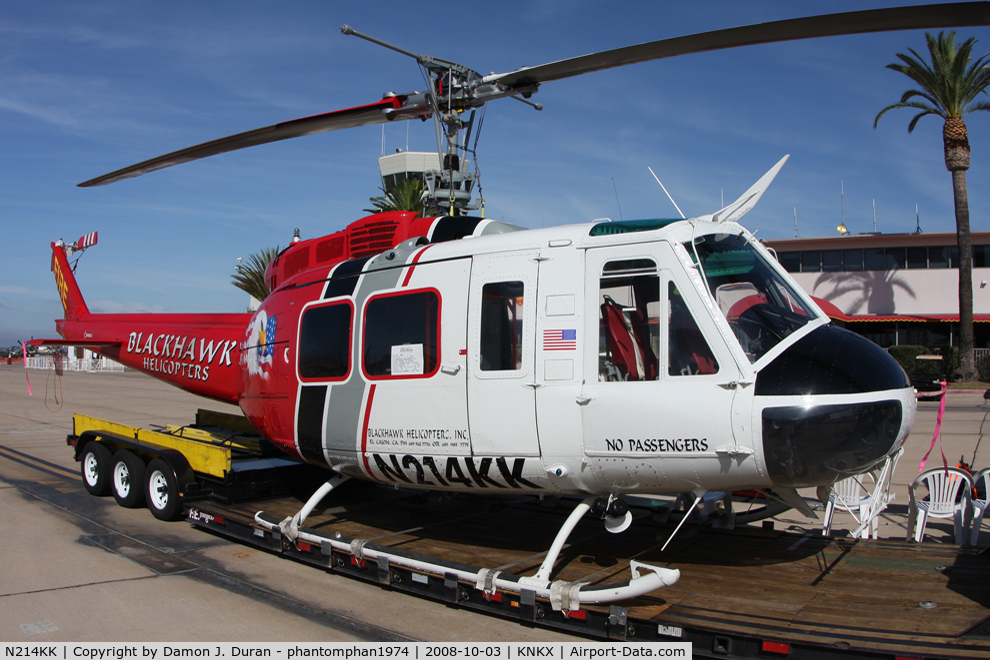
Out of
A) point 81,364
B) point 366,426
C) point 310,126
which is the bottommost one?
point 81,364

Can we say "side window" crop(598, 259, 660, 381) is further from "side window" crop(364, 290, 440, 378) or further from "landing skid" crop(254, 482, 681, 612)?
"side window" crop(364, 290, 440, 378)

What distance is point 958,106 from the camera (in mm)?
29484

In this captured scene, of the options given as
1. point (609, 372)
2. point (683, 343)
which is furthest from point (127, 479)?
point (683, 343)

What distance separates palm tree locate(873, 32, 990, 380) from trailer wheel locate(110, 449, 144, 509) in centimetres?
3053

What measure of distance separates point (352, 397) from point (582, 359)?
2.45 m

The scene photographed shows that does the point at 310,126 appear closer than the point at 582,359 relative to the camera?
No

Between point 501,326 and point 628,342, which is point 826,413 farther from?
point 501,326

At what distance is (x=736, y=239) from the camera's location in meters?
5.48

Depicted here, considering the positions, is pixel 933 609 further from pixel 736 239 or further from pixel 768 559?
pixel 736 239

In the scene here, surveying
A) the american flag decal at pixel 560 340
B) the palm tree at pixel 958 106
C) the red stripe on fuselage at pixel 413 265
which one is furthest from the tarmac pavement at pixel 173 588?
the palm tree at pixel 958 106

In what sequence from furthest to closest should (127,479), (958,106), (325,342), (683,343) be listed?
1. (958,106)
2. (127,479)
3. (325,342)
4. (683,343)

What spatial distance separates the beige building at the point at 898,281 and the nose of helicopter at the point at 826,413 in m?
31.4

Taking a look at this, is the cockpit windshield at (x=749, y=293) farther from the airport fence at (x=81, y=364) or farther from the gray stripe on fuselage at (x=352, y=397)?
the airport fence at (x=81, y=364)

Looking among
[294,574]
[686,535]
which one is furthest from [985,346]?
[294,574]
